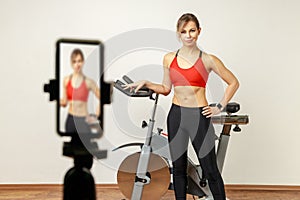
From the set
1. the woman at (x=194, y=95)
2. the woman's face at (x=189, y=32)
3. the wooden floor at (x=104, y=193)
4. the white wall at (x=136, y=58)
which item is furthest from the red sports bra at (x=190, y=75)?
the wooden floor at (x=104, y=193)

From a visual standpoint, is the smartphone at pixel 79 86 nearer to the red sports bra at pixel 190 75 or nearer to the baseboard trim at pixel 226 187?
the red sports bra at pixel 190 75

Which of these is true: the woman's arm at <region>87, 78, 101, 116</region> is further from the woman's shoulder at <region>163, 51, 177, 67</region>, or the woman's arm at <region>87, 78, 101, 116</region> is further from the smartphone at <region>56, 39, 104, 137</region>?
the woman's shoulder at <region>163, 51, 177, 67</region>

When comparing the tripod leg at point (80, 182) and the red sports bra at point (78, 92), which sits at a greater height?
the red sports bra at point (78, 92)

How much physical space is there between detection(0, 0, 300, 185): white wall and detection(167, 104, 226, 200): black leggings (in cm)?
81

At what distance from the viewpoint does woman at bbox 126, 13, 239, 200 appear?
2363 mm

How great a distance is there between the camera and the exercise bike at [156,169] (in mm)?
2629

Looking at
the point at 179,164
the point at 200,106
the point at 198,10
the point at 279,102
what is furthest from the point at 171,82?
the point at 279,102

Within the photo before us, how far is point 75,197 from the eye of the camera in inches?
24.8

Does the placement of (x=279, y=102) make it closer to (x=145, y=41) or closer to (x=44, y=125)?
Result: (x=44, y=125)

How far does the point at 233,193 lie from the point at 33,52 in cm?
193

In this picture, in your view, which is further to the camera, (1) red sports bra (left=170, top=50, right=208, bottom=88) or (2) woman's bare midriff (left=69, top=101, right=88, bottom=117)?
(1) red sports bra (left=170, top=50, right=208, bottom=88)

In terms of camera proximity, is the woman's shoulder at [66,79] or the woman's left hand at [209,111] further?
the woman's left hand at [209,111]

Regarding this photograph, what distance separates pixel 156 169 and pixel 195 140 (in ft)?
1.48

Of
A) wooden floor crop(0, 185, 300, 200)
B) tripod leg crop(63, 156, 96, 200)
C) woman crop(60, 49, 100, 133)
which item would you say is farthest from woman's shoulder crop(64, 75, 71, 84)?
wooden floor crop(0, 185, 300, 200)
